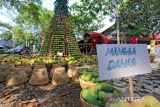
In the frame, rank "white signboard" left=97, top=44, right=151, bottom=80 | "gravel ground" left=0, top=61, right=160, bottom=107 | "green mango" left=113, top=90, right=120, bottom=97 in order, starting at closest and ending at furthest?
"white signboard" left=97, top=44, right=151, bottom=80, "green mango" left=113, top=90, right=120, bottom=97, "gravel ground" left=0, top=61, right=160, bottom=107

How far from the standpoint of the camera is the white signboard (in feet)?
9.89

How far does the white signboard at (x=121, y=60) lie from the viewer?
3.01 meters

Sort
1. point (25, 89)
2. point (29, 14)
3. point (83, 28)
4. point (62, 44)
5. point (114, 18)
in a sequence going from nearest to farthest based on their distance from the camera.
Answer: point (25, 89)
point (62, 44)
point (29, 14)
point (114, 18)
point (83, 28)

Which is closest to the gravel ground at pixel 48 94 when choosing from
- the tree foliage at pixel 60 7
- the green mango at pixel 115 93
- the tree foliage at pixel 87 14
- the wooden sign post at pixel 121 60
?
the green mango at pixel 115 93

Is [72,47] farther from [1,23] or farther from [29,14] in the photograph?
[1,23]

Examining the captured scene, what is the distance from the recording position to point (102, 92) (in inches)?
138

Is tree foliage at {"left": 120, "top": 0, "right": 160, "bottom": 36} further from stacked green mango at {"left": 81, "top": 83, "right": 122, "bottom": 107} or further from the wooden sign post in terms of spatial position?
the wooden sign post

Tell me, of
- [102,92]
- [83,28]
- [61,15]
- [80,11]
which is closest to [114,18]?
[80,11]

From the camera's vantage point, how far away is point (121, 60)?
3207 mm

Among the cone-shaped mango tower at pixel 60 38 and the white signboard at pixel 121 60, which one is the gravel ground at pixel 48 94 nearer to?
the white signboard at pixel 121 60

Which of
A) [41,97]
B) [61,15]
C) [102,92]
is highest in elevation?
[61,15]

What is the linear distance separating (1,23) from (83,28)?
13.1 meters

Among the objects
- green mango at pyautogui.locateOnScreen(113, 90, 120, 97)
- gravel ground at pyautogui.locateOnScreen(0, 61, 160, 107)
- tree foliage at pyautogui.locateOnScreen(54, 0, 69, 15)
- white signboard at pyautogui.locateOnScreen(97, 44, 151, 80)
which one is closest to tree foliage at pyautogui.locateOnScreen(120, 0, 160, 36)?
tree foliage at pyautogui.locateOnScreen(54, 0, 69, 15)

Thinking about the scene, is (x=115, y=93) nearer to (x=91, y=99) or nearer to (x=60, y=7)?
(x=91, y=99)
